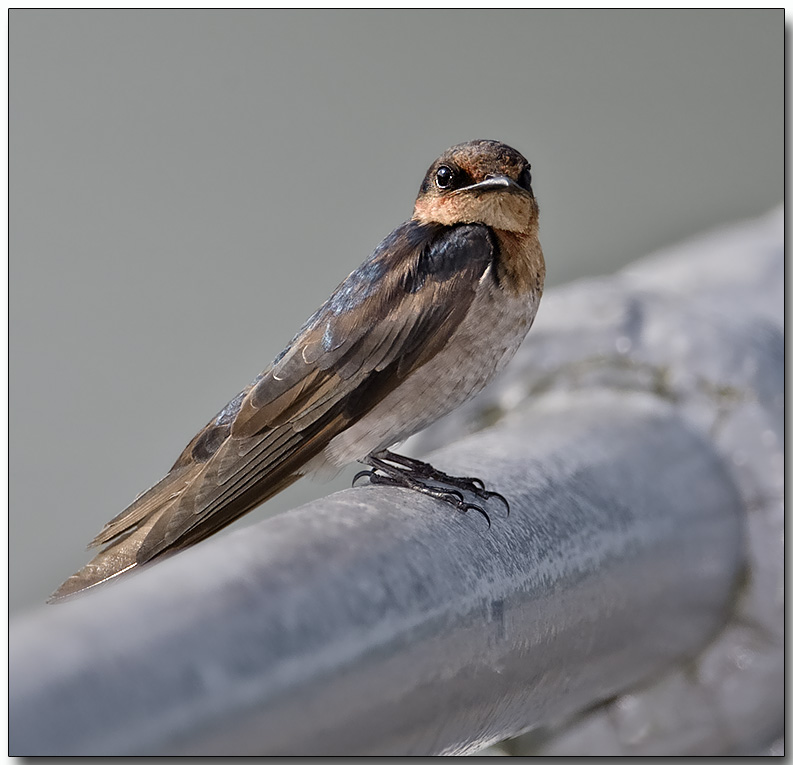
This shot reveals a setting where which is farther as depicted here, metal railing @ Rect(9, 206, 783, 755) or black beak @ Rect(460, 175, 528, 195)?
black beak @ Rect(460, 175, 528, 195)

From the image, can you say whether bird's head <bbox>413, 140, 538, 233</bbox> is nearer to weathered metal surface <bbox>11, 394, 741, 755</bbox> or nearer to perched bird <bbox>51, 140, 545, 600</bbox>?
perched bird <bbox>51, 140, 545, 600</bbox>

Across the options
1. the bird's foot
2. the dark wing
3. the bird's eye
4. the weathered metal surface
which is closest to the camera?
the weathered metal surface

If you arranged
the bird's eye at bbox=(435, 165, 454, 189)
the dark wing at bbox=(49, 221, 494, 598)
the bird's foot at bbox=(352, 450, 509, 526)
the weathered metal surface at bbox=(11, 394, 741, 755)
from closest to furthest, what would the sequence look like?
the weathered metal surface at bbox=(11, 394, 741, 755) < the bird's foot at bbox=(352, 450, 509, 526) < the dark wing at bbox=(49, 221, 494, 598) < the bird's eye at bbox=(435, 165, 454, 189)

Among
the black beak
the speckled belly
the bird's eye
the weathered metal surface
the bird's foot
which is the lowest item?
the weathered metal surface

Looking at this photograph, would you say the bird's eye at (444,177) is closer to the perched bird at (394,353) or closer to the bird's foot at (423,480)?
the perched bird at (394,353)

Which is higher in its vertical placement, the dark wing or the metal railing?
the dark wing

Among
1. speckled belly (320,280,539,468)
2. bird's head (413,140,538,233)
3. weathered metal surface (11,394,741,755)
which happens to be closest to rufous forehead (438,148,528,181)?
bird's head (413,140,538,233)

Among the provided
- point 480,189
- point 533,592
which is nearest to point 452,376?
point 480,189

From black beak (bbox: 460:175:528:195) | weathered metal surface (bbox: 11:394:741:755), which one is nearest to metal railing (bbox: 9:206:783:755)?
weathered metal surface (bbox: 11:394:741:755)

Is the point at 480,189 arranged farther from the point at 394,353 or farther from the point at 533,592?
the point at 533,592
